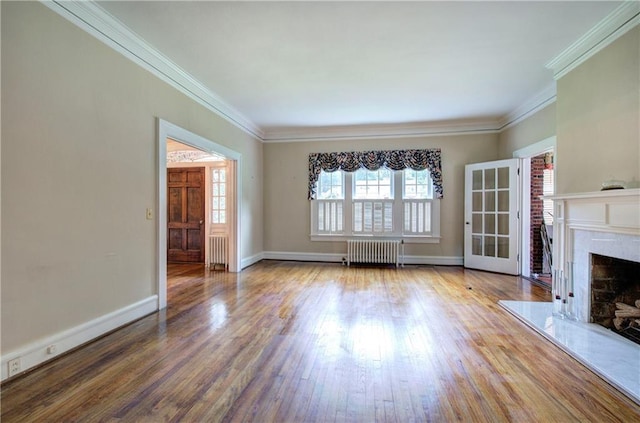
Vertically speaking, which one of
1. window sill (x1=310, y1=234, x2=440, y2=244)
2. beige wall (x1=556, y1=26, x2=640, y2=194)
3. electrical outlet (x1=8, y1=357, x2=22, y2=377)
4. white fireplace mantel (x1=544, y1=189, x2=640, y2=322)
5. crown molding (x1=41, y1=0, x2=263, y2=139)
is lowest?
electrical outlet (x1=8, y1=357, x2=22, y2=377)

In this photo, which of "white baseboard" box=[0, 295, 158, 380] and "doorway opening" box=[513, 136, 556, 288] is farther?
"doorway opening" box=[513, 136, 556, 288]

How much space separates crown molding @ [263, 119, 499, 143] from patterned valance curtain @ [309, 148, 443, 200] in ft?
1.15

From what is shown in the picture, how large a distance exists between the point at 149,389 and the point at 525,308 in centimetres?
368

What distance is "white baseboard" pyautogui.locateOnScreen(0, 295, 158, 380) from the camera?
2.03m

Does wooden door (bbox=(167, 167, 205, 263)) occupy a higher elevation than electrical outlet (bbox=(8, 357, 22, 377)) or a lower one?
higher

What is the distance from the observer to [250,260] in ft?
19.3

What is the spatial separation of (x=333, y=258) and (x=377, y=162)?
7.20ft

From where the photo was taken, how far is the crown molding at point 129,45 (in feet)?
7.68

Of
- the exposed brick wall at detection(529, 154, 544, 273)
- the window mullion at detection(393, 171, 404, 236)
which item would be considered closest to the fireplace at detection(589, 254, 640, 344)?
the exposed brick wall at detection(529, 154, 544, 273)

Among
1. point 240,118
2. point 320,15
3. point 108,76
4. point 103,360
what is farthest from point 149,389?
point 240,118

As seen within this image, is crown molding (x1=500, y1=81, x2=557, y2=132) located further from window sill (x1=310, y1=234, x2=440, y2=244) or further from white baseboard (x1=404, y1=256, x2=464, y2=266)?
white baseboard (x1=404, y1=256, x2=464, y2=266)

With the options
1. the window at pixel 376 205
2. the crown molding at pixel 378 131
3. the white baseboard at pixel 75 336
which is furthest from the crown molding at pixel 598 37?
the white baseboard at pixel 75 336

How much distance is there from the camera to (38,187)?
6.93 ft

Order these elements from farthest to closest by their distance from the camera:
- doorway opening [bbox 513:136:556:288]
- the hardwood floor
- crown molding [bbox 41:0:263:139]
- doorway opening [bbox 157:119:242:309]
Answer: doorway opening [bbox 513:136:556:288], doorway opening [bbox 157:119:242:309], crown molding [bbox 41:0:263:139], the hardwood floor
